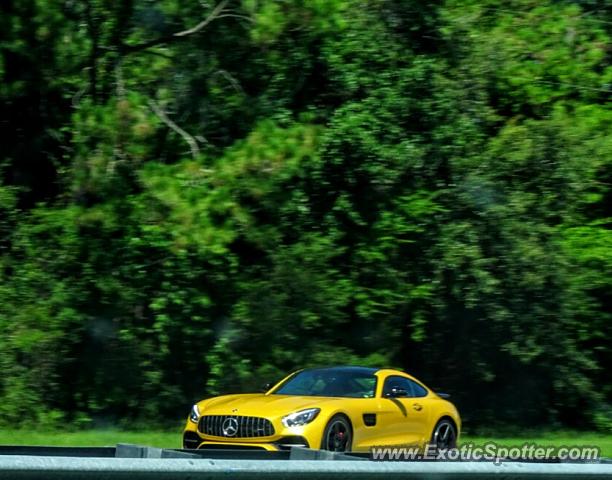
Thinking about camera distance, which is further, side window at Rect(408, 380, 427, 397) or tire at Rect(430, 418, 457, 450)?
side window at Rect(408, 380, 427, 397)

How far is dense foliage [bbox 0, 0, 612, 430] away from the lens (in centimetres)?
1845

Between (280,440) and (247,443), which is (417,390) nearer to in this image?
(280,440)

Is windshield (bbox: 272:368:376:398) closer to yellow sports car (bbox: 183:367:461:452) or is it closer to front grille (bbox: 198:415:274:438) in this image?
yellow sports car (bbox: 183:367:461:452)

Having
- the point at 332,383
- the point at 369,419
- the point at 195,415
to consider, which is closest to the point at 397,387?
the point at 332,383

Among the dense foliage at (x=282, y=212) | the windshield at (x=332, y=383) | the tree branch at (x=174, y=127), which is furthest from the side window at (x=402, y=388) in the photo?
the tree branch at (x=174, y=127)

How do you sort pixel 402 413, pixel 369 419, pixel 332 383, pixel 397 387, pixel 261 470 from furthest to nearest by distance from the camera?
pixel 397 387, pixel 332 383, pixel 402 413, pixel 369 419, pixel 261 470

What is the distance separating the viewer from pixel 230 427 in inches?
447

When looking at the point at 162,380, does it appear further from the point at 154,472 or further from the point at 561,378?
the point at 154,472

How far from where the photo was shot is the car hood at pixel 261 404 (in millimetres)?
11188

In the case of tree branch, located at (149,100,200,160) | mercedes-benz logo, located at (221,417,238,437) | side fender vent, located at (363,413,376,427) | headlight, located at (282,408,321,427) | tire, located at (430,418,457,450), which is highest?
tree branch, located at (149,100,200,160)

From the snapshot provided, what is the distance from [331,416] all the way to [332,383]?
129 cm

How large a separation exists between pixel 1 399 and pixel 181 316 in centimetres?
381

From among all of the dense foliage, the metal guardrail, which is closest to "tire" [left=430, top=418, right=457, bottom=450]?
the dense foliage

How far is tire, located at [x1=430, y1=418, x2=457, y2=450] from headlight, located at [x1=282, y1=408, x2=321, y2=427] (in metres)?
2.11
